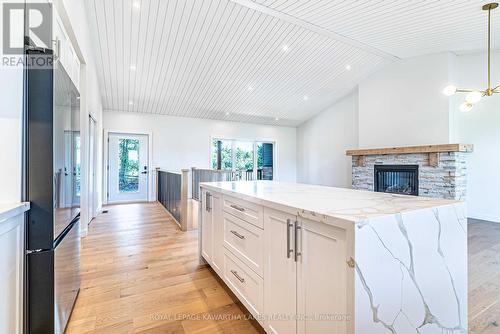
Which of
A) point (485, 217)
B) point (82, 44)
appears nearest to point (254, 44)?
point (82, 44)

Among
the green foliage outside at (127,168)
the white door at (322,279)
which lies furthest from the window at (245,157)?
the white door at (322,279)

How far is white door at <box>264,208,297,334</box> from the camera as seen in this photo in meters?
1.19

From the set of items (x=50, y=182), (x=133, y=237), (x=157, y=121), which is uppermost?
(x=157, y=121)

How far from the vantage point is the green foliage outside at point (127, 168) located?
6.41 meters

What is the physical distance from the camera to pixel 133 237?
3.38m

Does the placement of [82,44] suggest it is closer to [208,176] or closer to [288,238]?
[208,176]

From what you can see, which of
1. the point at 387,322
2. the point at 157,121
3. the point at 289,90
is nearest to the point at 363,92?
the point at 289,90

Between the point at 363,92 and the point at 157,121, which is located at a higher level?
the point at 363,92

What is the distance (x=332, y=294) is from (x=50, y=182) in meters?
1.48

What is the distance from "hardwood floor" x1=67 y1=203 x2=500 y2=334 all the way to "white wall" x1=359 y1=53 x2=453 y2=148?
2304mm

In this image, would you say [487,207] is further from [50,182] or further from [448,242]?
[50,182]

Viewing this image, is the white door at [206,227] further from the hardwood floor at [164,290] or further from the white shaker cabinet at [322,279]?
the white shaker cabinet at [322,279]

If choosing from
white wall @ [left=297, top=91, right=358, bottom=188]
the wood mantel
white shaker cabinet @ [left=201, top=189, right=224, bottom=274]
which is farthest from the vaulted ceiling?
white shaker cabinet @ [left=201, top=189, right=224, bottom=274]

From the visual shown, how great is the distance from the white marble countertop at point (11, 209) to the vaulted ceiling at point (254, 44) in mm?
3345
